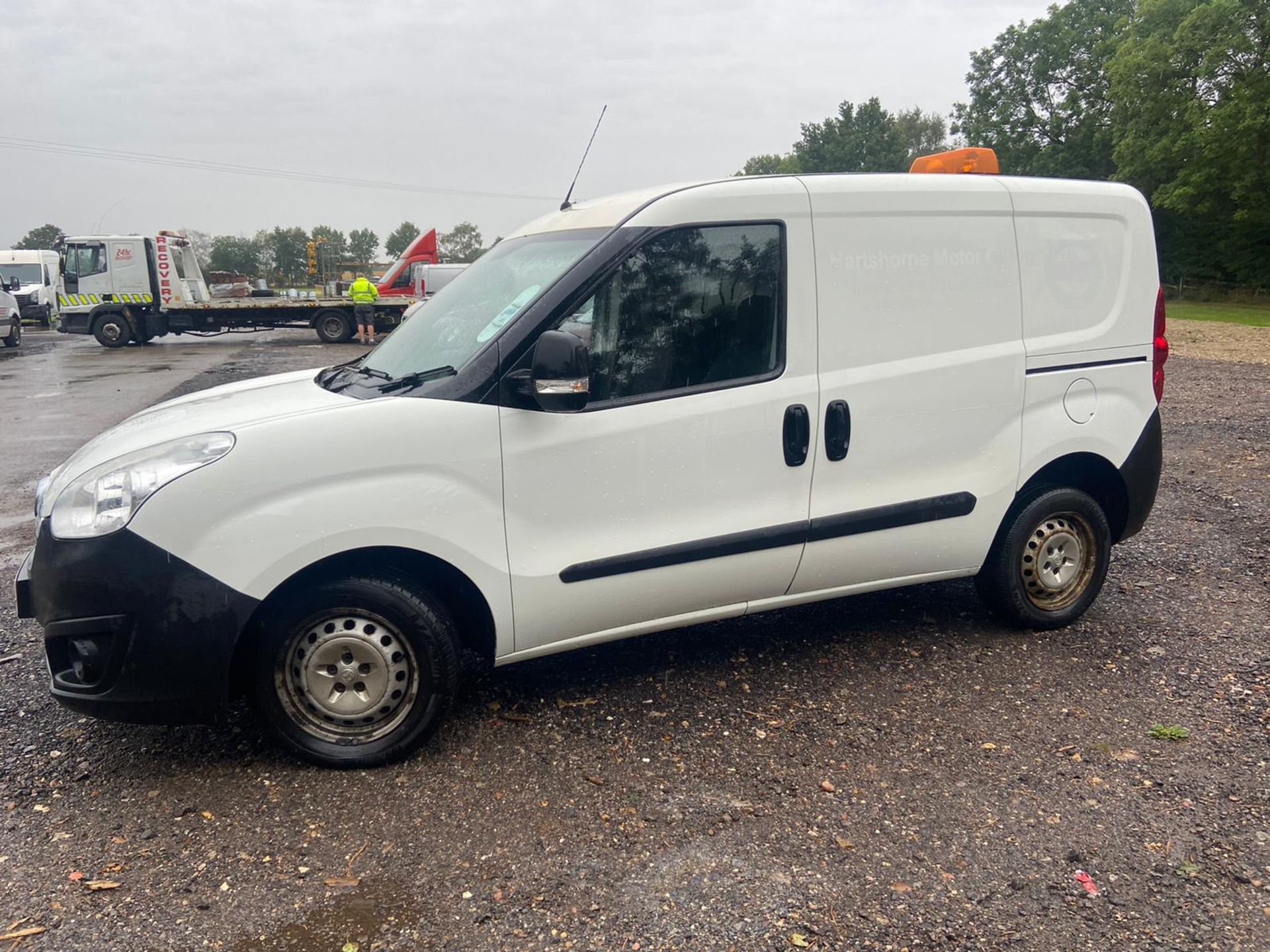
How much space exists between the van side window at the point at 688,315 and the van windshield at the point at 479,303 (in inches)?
8.7

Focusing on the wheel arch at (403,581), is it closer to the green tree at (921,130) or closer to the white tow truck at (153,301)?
the white tow truck at (153,301)

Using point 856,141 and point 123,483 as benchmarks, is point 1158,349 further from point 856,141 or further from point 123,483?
point 856,141

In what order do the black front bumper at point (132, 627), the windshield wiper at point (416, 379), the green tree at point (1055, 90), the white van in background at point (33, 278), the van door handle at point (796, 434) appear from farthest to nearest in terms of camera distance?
the green tree at point (1055, 90) < the white van in background at point (33, 278) < the van door handle at point (796, 434) < the windshield wiper at point (416, 379) < the black front bumper at point (132, 627)

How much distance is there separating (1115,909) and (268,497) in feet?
8.87

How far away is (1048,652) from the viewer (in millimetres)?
4262

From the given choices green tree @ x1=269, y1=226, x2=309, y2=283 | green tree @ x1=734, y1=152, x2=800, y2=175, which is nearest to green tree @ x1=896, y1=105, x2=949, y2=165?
green tree @ x1=734, y1=152, x2=800, y2=175

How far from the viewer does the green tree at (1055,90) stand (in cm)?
5066

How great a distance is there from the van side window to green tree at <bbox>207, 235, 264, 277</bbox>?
230ft

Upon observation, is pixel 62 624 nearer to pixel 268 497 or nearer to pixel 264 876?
pixel 268 497

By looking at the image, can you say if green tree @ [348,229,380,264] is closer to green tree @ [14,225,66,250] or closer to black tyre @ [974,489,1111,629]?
green tree @ [14,225,66,250]

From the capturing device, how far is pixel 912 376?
3.87 m

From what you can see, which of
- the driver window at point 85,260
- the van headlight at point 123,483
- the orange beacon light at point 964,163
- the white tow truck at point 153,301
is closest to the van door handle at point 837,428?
the orange beacon light at point 964,163

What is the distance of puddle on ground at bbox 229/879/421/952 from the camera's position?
8.09 ft

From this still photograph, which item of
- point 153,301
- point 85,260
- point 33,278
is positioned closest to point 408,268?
point 153,301
